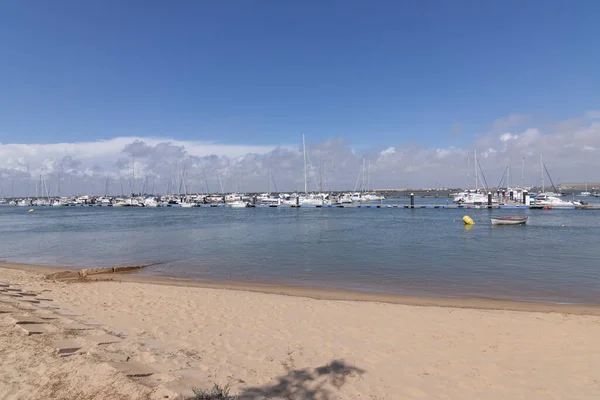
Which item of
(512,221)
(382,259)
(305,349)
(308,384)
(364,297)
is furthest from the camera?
(512,221)

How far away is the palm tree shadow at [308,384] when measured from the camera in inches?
234

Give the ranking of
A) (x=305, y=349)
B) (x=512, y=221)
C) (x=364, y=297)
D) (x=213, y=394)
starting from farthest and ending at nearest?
(x=512, y=221) < (x=364, y=297) < (x=305, y=349) < (x=213, y=394)

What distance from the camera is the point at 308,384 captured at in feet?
21.5

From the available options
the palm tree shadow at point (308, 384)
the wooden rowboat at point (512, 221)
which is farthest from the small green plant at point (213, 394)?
the wooden rowboat at point (512, 221)

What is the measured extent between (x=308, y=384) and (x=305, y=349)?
1.91 m

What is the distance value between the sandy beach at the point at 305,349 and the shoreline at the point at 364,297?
0.19 metres

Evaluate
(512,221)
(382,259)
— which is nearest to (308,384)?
(382,259)

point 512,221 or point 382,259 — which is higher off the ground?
point 512,221

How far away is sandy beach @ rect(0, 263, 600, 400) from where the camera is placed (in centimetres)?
604

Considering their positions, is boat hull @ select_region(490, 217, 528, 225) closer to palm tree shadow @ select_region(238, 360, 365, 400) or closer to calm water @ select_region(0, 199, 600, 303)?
calm water @ select_region(0, 199, 600, 303)

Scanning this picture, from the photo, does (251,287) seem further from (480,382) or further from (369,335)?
(480,382)

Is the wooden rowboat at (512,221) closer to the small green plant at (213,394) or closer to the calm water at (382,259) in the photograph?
the calm water at (382,259)

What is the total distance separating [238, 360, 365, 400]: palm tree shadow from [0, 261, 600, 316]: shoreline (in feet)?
23.8

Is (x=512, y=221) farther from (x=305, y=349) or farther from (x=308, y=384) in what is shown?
(x=308, y=384)
